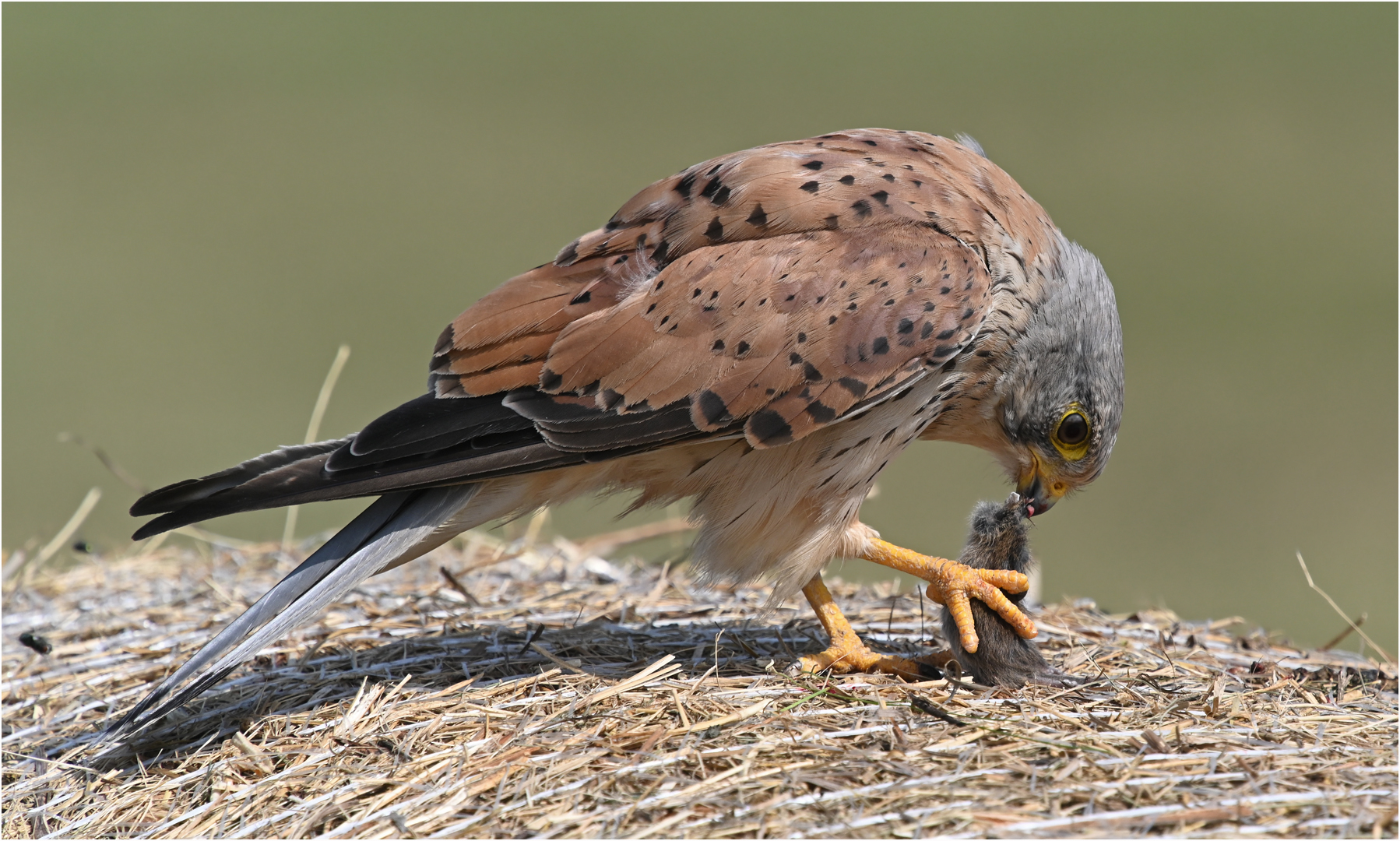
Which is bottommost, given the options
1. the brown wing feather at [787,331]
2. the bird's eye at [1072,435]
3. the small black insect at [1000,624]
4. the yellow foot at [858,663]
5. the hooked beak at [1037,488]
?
the yellow foot at [858,663]

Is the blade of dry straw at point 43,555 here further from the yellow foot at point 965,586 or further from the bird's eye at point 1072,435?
the bird's eye at point 1072,435

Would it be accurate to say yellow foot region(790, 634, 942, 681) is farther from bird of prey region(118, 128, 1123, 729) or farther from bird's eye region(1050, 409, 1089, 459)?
bird's eye region(1050, 409, 1089, 459)

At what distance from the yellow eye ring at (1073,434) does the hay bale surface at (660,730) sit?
1.99 ft

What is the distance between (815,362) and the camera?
309 centimetres

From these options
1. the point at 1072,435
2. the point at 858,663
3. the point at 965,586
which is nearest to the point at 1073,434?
the point at 1072,435

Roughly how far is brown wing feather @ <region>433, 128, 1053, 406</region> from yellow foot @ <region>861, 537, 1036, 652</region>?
0.84 m

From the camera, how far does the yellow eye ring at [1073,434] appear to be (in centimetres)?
347

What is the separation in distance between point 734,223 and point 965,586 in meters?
1.21

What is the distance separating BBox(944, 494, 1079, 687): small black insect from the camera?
3232 mm

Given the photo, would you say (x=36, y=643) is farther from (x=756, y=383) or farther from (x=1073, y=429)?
A: (x=1073, y=429)

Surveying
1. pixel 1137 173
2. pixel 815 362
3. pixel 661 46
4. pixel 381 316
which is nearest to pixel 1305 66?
pixel 1137 173

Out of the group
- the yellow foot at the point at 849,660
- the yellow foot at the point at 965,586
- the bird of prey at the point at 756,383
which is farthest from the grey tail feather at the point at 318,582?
the yellow foot at the point at 965,586

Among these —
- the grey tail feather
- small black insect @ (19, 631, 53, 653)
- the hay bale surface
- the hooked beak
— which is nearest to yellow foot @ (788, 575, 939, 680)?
the hay bale surface

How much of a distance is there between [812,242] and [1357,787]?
1.79 meters
